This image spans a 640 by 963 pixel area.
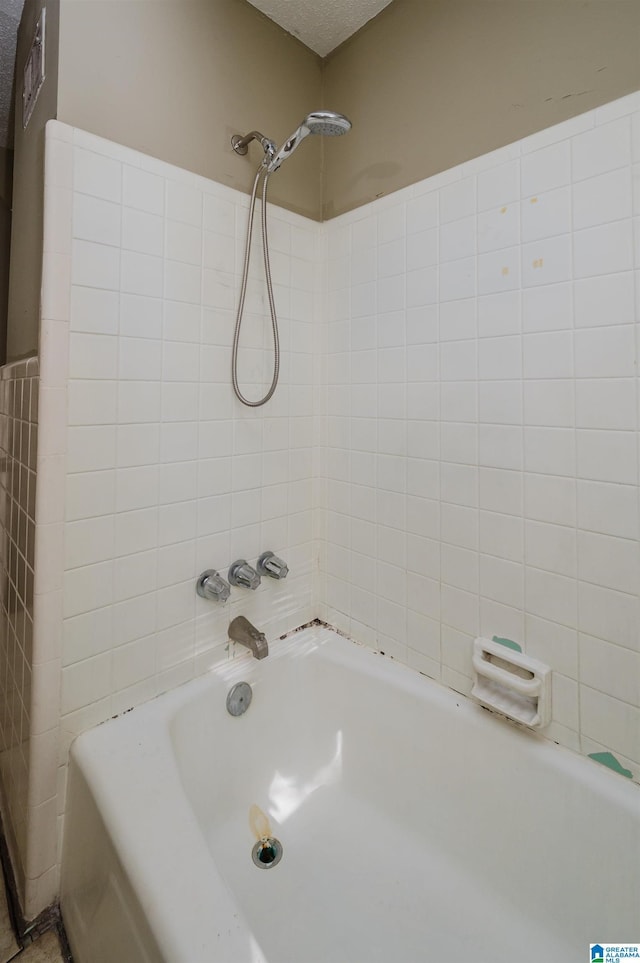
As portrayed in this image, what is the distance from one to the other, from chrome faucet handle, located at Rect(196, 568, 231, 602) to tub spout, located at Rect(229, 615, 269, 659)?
9cm

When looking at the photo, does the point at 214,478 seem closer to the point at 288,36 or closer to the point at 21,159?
the point at 21,159

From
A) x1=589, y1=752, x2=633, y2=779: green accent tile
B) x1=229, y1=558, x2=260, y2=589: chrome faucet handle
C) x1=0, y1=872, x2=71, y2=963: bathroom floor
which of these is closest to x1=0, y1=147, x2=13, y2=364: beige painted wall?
x1=229, y1=558, x2=260, y2=589: chrome faucet handle

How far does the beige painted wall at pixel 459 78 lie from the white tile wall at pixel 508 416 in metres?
0.06

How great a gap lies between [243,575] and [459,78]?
56.0 inches

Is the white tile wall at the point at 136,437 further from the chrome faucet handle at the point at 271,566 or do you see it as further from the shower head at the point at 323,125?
the shower head at the point at 323,125

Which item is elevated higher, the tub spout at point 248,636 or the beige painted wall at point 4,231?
the beige painted wall at point 4,231

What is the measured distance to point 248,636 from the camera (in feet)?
3.91

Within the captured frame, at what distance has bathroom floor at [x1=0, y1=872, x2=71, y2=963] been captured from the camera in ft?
3.16

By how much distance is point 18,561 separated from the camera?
1.08m

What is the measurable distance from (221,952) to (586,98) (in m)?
1.62

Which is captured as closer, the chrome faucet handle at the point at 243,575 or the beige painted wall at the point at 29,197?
the beige painted wall at the point at 29,197

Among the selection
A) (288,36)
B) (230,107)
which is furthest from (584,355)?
(288,36)

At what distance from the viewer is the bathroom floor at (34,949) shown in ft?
3.16

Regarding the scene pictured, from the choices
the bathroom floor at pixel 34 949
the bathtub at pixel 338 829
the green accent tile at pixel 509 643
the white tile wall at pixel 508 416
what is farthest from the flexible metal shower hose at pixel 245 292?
the bathroom floor at pixel 34 949
